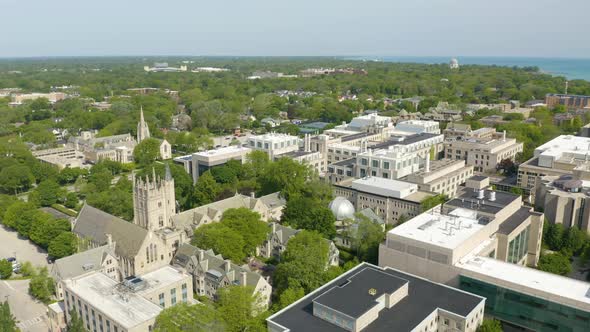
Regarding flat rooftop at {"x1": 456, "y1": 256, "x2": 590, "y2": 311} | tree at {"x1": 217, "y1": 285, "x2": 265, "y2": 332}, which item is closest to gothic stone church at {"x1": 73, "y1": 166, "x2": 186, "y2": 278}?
tree at {"x1": 217, "y1": 285, "x2": 265, "y2": 332}

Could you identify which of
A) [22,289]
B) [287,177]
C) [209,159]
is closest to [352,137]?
[209,159]

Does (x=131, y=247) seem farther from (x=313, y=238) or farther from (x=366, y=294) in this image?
(x=366, y=294)

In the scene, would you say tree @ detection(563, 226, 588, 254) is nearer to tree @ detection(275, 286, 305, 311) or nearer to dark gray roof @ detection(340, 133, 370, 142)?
tree @ detection(275, 286, 305, 311)

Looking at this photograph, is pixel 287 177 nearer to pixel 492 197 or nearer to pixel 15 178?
pixel 492 197

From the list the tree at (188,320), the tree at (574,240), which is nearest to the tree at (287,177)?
the tree at (188,320)

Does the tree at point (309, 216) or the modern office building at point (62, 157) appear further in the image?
the modern office building at point (62, 157)

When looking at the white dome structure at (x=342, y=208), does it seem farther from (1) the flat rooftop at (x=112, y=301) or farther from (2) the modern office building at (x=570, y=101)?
(2) the modern office building at (x=570, y=101)
